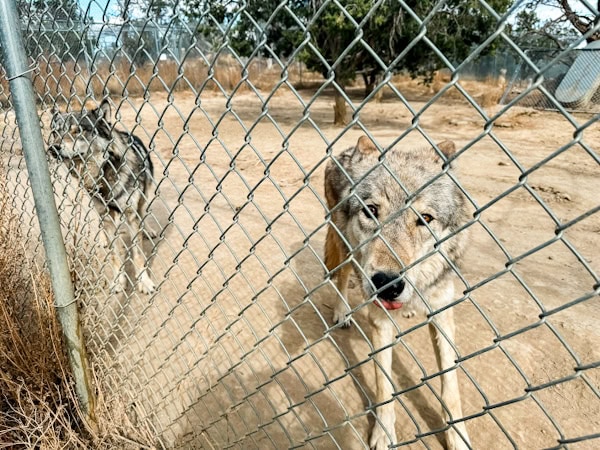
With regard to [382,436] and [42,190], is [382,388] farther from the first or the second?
[42,190]

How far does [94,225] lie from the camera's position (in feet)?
15.5

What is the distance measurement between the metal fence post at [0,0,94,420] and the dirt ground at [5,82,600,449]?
0.24 metres

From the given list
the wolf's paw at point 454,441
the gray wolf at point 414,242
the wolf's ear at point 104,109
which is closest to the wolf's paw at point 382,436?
the gray wolf at point 414,242

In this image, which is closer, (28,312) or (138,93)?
(28,312)

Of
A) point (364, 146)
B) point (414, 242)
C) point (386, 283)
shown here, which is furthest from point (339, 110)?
point (386, 283)

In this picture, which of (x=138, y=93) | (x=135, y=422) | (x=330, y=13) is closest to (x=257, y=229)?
(x=135, y=422)

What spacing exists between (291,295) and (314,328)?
1.67ft

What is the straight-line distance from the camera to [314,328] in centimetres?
310

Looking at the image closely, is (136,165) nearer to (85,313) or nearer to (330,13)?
(85,313)

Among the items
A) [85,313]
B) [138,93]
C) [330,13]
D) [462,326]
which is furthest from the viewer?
[138,93]

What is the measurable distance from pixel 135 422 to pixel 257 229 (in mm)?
2844

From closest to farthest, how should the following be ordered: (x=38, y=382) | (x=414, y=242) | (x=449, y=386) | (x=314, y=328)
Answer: (x=414, y=242) < (x=38, y=382) < (x=449, y=386) < (x=314, y=328)

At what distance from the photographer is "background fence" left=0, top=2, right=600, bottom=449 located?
3.66 ft

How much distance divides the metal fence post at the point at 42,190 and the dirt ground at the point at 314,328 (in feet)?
0.77
